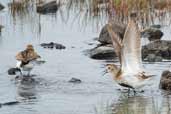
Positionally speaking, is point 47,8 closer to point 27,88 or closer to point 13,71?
point 13,71

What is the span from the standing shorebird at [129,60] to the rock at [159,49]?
136 inches

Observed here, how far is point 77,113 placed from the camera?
36.9 ft

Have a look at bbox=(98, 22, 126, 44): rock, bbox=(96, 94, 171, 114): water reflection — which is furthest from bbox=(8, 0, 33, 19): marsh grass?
bbox=(96, 94, 171, 114): water reflection

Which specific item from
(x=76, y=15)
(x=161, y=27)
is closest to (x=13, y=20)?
(x=76, y=15)

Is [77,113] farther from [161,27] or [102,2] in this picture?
[102,2]

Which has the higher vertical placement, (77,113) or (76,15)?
(76,15)

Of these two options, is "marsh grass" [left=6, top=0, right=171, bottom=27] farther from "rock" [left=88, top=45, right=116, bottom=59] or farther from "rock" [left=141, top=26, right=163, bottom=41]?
"rock" [left=88, top=45, right=116, bottom=59]

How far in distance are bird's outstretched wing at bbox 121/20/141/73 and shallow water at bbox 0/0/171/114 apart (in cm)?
53

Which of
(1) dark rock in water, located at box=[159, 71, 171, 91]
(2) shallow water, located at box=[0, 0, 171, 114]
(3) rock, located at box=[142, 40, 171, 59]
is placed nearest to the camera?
(2) shallow water, located at box=[0, 0, 171, 114]

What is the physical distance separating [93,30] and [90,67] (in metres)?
4.99

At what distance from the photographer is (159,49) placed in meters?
16.8

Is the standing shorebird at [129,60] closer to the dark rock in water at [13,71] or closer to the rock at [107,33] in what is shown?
the dark rock in water at [13,71]

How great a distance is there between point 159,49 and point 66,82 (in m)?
3.64

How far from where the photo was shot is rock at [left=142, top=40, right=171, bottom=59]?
16.7 metres
